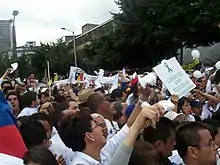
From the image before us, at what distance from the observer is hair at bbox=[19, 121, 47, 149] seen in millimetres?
4285

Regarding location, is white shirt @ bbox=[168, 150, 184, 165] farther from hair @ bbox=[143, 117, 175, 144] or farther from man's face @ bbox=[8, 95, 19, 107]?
man's face @ bbox=[8, 95, 19, 107]

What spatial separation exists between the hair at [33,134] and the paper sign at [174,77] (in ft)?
5.91

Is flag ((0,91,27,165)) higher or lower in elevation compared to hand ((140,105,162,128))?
lower

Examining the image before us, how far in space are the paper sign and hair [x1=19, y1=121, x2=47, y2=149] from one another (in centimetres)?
180

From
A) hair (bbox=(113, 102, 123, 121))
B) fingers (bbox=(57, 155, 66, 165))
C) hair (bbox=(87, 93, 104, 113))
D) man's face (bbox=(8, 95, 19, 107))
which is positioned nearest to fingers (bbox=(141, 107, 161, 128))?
fingers (bbox=(57, 155, 66, 165))

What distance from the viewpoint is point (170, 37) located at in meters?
32.7

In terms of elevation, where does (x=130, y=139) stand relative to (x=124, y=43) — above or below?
below

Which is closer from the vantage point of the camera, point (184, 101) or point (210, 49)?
point (184, 101)

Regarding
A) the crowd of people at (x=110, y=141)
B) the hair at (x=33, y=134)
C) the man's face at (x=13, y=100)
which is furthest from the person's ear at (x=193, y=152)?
the man's face at (x=13, y=100)

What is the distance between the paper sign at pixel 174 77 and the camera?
5.63 m

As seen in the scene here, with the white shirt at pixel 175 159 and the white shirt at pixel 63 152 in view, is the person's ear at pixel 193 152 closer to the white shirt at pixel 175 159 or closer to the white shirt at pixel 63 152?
the white shirt at pixel 175 159

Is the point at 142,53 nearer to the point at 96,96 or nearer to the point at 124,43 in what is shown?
the point at 124,43

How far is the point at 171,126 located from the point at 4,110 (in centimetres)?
146

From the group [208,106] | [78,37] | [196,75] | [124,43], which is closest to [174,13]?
[124,43]
